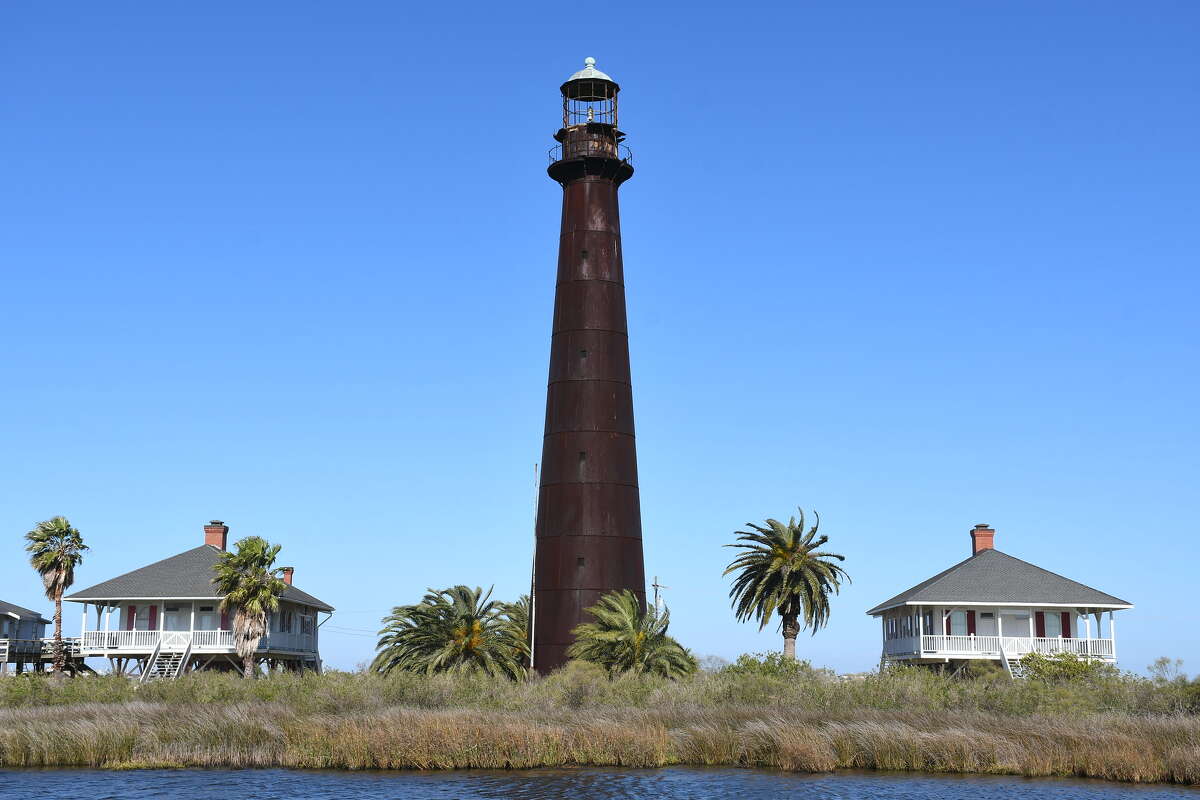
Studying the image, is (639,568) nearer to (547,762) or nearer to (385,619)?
(385,619)

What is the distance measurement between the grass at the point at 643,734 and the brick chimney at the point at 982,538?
64.7ft

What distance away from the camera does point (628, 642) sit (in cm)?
4431

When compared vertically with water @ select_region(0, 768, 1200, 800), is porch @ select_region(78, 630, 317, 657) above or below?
above

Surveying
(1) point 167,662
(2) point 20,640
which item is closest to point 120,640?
(1) point 167,662

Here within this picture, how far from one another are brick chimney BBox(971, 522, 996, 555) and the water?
28.3 meters

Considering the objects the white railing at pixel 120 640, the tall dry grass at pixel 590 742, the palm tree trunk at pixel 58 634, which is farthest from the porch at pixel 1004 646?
the palm tree trunk at pixel 58 634

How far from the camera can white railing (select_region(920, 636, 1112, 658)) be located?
51875mm

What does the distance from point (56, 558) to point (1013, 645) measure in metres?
39.4

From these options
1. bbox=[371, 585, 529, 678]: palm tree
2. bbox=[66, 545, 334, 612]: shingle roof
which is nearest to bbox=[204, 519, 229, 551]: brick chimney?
bbox=[66, 545, 334, 612]: shingle roof

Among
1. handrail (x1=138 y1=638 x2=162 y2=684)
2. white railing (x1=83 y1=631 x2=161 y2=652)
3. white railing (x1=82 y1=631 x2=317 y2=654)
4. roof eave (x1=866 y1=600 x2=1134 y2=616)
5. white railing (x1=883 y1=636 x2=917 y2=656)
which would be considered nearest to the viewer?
handrail (x1=138 y1=638 x2=162 y2=684)

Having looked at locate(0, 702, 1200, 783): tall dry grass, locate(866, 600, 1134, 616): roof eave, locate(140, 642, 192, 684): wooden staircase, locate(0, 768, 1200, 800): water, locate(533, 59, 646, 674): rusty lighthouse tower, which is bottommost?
locate(0, 768, 1200, 800): water

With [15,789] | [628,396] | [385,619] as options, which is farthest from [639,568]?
[15,789]

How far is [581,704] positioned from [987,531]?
26525mm

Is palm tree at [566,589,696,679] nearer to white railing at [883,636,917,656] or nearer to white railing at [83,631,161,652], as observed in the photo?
white railing at [883,636,917,656]
